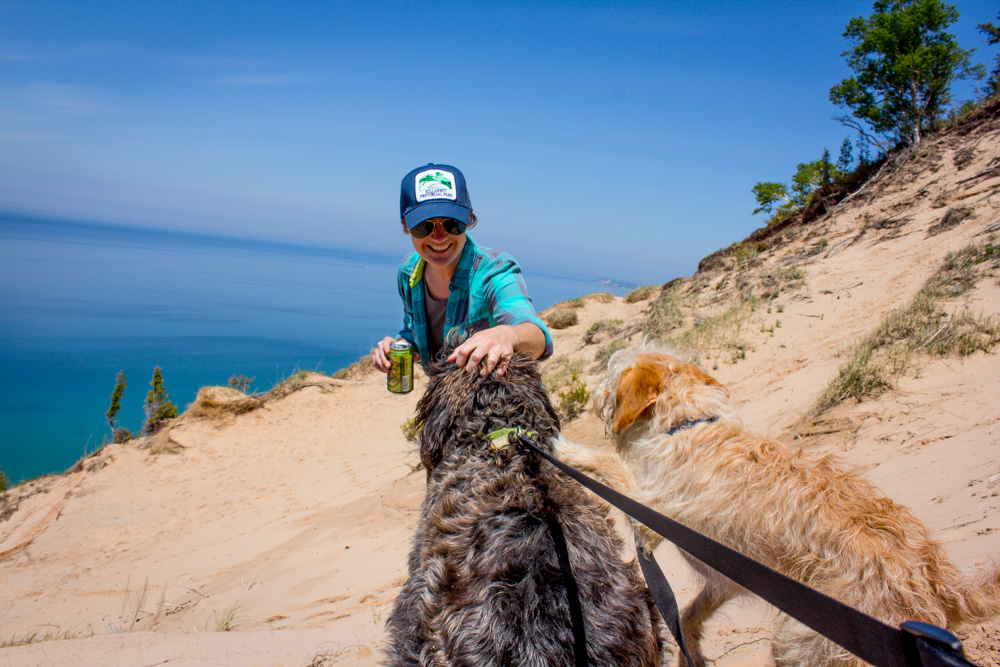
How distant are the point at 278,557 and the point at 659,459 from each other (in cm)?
497

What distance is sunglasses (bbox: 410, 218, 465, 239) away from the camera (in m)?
3.18

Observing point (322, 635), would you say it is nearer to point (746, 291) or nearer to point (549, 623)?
point (549, 623)

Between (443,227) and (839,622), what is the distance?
2.77 meters

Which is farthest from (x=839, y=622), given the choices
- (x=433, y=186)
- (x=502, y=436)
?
(x=433, y=186)

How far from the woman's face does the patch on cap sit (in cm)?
15

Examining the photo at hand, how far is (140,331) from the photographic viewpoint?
83000 millimetres

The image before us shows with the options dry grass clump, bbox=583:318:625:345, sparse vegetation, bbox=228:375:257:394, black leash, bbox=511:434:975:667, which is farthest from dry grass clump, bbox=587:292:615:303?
black leash, bbox=511:434:975:667

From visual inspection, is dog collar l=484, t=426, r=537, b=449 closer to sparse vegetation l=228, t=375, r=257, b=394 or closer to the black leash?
the black leash

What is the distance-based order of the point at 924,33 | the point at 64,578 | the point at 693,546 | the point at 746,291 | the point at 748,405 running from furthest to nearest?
the point at 924,33 → the point at 746,291 → the point at 64,578 → the point at 748,405 → the point at 693,546

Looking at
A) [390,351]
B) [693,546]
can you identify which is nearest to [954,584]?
[693,546]

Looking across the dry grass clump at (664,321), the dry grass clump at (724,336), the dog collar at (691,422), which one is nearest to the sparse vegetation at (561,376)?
the dry grass clump at (664,321)

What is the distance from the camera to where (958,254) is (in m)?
7.05

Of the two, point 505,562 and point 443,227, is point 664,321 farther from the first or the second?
point 505,562

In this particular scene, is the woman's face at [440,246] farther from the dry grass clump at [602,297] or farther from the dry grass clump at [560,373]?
the dry grass clump at [602,297]
